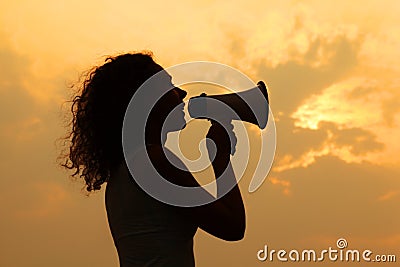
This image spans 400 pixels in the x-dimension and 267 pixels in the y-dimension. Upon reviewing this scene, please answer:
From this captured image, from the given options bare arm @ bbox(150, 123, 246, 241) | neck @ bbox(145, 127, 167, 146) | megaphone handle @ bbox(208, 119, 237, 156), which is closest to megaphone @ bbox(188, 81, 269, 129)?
megaphone handle @ bbox(208, 119, 237, 156)

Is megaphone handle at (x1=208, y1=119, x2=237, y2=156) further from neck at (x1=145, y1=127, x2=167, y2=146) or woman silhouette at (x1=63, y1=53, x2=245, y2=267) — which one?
neck at (x1=145, y1=127, x2=167, y2=146)

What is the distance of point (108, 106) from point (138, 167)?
362 millimetres

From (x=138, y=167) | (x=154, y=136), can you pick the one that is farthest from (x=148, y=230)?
(x=154, y=136)

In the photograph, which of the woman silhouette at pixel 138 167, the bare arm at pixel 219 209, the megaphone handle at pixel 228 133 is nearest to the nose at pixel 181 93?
the woman silhouette at pixel 138 167

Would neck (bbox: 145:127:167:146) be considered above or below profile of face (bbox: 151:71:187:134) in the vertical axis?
below

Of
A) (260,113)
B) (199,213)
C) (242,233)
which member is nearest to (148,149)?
(199,213)

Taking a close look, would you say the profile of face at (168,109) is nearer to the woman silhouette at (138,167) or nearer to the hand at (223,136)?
the woman silhouette at (138,167)

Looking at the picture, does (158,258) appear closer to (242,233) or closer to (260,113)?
(242,233)

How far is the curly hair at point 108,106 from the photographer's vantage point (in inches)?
99.7

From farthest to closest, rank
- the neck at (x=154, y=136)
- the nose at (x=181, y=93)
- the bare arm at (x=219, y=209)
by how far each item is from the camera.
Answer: the nose at (x=181, y=93) → the neck at (x=154, y=136) → the bare arm at (x=219, y=209)

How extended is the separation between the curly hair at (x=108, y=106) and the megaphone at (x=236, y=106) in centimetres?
24

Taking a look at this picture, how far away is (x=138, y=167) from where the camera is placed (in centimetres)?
231

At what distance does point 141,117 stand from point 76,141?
529 millimetres

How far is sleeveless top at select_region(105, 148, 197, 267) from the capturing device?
225cm
